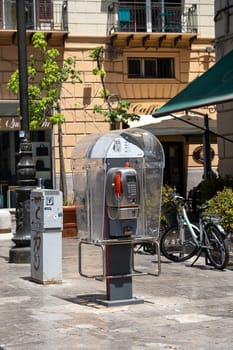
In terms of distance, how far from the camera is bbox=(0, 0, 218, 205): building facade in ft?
81.1

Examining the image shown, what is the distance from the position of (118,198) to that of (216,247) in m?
3.40

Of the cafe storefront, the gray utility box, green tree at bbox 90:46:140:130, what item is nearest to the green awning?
the gray utility box

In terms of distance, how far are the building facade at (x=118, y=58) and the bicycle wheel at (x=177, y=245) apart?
41.5 feet

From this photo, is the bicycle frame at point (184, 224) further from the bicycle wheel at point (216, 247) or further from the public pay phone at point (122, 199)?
the public pay phone at point (122, 199)

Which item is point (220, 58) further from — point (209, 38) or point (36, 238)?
point (209, 38)

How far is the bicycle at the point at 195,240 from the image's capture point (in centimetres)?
1098

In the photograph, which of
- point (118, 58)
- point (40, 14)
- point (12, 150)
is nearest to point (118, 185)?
point (12, 150)

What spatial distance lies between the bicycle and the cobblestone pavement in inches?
10.9

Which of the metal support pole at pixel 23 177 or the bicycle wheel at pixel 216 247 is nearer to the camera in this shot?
the bicycle wheel at pixel 216 247

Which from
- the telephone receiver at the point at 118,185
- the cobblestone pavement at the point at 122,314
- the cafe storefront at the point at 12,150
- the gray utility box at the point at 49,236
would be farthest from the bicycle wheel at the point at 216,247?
the cafe storefront at the point at 12,150

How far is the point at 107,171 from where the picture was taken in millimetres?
8289

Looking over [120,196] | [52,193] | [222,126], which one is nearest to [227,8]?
[222,126]

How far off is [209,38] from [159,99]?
301cm

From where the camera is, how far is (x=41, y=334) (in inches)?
276
